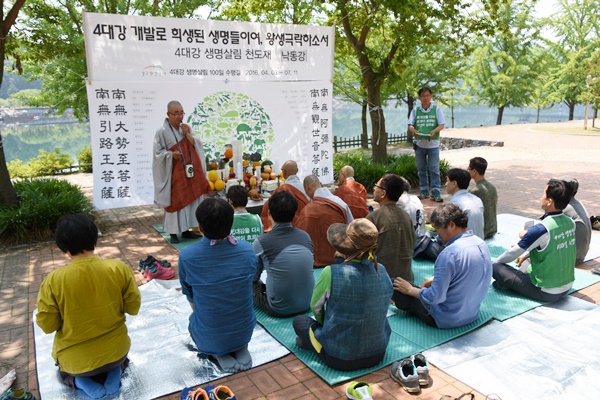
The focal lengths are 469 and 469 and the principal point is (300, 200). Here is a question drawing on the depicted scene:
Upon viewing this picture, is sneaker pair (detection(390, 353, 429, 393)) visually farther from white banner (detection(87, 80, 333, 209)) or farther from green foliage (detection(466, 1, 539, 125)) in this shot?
green foliage (detection(466, 1, 539, 125))

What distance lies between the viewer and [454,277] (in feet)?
10.7

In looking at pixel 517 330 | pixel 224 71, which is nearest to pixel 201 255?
pixel 517 330

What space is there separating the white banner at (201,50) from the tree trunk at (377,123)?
1.77 m

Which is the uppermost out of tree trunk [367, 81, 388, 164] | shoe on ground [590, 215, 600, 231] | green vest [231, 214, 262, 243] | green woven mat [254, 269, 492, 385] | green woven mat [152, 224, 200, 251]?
tree trunk [367, 81, 388, 164]

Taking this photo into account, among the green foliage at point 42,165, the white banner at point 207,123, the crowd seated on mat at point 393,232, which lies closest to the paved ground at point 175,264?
the white banner at point 207,123

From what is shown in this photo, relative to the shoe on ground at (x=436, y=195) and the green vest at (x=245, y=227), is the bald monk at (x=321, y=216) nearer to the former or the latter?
the green vest at (x=245, y=227)

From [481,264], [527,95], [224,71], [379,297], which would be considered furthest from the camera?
[527,95]

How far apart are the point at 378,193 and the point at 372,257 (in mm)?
1415

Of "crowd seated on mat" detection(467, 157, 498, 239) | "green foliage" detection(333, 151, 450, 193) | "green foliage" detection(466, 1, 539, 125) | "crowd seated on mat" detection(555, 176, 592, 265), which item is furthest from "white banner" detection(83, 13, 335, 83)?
"green foliage" detection(466, 1, 539, 125)

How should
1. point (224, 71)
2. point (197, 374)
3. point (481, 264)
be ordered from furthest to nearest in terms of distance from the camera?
1. point (224, 71)
2. point (481, 264)
3. point (197, 374)

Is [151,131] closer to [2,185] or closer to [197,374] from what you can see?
[2,185]

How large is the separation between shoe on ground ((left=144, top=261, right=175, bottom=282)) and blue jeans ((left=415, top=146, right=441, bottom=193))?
4.82 metres

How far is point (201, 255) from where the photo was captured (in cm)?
285

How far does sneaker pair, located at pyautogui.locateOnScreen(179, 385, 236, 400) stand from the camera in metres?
2.61
